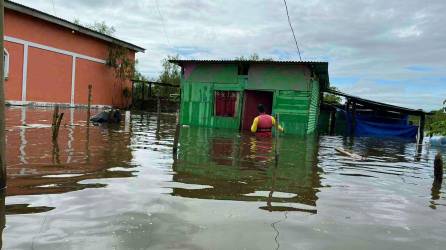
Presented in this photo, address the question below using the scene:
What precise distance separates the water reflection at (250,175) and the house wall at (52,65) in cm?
1721

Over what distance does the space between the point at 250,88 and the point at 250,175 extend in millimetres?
12060

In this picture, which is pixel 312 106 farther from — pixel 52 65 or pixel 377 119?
pixel 52 65

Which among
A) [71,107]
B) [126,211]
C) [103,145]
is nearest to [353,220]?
[126,211]

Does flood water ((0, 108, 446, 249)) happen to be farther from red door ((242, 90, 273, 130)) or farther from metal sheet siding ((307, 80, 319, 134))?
red door ((242, 90, 273, 130))

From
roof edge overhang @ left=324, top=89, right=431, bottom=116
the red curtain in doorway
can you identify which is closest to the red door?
the red curtain in doorway

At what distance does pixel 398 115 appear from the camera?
83.8 ft

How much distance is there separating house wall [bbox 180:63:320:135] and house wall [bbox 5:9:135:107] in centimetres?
1115

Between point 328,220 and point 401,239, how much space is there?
0.87 m

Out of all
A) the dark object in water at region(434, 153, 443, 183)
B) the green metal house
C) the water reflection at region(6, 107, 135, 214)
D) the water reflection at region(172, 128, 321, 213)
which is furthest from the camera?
the green metal house

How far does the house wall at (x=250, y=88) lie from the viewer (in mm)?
19172

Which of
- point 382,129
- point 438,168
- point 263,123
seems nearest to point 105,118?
point 263,123

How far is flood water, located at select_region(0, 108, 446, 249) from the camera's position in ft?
14.4

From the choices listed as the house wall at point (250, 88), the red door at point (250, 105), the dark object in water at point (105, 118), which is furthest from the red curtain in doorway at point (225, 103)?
the dark object in water at point (105, 118)

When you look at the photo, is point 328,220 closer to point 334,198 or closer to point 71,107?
point 334,198
